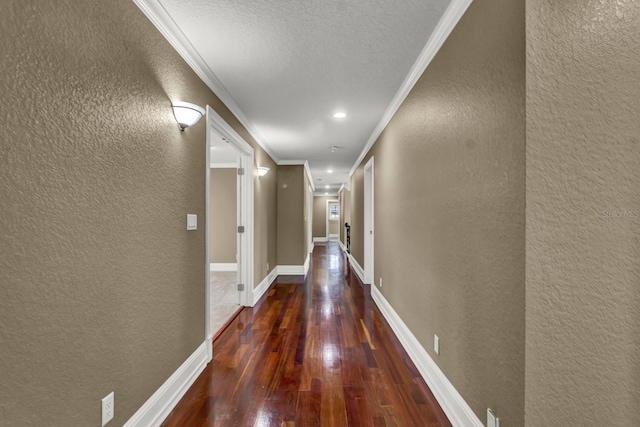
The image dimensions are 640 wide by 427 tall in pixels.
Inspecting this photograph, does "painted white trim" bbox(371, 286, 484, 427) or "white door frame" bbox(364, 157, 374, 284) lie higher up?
"white door frame" bbox(364, 157, 374, 284)

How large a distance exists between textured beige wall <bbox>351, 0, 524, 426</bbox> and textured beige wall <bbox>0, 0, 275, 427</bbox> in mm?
1718

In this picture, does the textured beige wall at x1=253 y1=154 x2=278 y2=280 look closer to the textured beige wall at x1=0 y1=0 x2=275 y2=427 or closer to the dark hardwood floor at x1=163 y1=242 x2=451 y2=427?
the dark hardwood floor at x1=163 y1=242 x2=451 y2=427

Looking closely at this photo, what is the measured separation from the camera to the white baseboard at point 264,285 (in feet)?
13.6

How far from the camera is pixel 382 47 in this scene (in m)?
2.02

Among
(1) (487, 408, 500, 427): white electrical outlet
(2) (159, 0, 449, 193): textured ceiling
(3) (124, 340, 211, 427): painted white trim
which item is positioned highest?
(2) (159, 0, 449, 193): textured ceiling

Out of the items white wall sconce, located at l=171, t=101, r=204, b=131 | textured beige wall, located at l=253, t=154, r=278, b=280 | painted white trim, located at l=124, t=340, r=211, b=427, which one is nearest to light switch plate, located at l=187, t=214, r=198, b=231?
white wall sconce, located at l=171, t=101, r=204, b=131

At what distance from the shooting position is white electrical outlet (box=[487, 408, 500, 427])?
1286mm

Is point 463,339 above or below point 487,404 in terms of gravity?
above

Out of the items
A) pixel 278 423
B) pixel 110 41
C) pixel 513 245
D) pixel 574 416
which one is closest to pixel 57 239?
pixel 110 41

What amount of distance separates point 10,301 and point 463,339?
6.30 ft

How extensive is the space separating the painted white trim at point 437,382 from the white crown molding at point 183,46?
8.87 feet

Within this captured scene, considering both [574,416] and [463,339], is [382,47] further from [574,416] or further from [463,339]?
[574,416]

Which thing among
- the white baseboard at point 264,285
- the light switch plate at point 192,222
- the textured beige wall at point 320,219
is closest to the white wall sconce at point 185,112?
the light switch plate at point 192,222

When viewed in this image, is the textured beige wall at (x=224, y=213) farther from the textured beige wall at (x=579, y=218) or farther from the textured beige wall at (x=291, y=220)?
the textured beige wall at (x=579, y=218)
